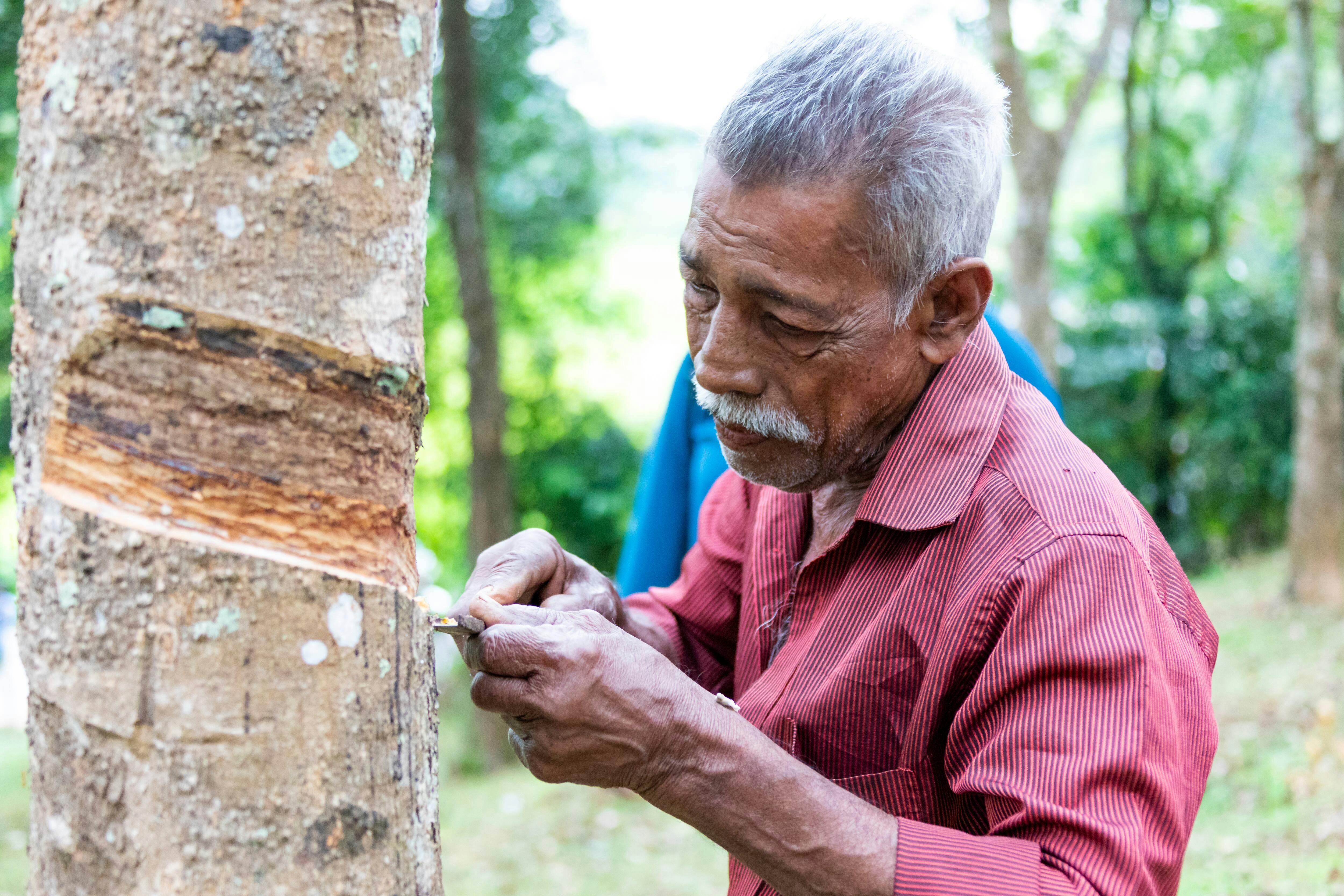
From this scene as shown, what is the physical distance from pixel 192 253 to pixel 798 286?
2.76 ft

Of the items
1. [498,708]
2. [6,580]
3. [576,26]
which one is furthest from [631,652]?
[6,580]

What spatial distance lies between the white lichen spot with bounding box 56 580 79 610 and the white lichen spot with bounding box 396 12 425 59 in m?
0.68

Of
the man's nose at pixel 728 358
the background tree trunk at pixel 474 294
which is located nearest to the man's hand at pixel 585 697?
the man's nose at pixel 728 358

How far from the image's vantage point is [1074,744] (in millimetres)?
1318

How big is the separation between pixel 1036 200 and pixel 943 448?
17.4ft

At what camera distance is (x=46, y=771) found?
3.83 feet

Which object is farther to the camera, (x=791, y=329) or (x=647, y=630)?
(x=647, y=630)

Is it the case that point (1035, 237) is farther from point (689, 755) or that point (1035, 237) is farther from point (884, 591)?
point (689, 755)

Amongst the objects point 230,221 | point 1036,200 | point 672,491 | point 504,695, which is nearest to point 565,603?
point 504,695

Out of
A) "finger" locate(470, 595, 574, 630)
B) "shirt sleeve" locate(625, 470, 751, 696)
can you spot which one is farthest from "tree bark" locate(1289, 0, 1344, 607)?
"finger" locate(470, 595, 574, 630)

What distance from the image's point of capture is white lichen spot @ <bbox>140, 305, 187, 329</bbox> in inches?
43.8

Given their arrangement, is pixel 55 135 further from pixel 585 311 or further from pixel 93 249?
pixel 585 311

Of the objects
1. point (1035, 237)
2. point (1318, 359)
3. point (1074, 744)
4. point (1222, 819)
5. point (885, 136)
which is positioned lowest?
point (1222, 819)

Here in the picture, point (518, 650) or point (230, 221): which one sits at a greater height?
point (230, 221)
